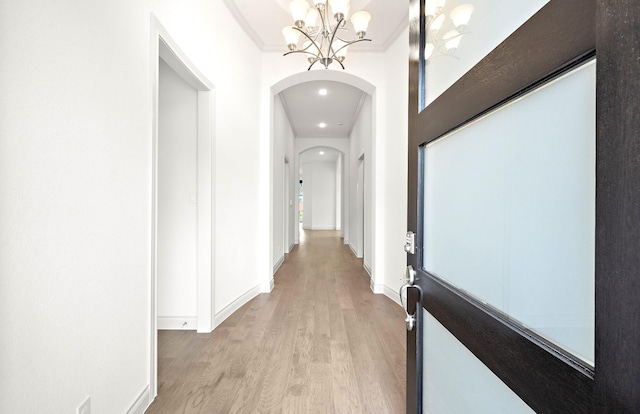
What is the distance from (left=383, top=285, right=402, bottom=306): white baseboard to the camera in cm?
327

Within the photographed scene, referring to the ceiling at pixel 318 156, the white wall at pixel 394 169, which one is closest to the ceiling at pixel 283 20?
the white wall at pixel 394 169

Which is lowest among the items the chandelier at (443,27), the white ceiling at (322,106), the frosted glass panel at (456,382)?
the frosted glass panel at (456,382)

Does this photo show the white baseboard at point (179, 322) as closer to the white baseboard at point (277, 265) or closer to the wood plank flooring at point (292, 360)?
the wood plank flooring at point (292, 360)

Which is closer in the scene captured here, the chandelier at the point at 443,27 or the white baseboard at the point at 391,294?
the chandelier at the point at 443,27

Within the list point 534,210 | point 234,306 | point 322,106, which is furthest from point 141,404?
point 322,106

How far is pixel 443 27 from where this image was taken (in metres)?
0.95

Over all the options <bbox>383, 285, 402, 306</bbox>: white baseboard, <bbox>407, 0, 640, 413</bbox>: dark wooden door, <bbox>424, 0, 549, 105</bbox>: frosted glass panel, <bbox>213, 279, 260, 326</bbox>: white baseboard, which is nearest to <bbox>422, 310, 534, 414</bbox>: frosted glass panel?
<bbox>407, 0, 640, 413</bbox>: dark wooden door

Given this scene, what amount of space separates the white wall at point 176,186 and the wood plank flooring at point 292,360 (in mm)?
508

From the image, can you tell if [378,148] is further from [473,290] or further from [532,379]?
[532,379]

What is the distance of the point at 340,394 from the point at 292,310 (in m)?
1.39

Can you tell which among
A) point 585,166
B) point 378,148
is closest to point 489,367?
point 585,166

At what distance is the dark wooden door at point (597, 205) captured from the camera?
0.36 m

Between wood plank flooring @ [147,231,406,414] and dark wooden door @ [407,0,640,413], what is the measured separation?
1269 mm

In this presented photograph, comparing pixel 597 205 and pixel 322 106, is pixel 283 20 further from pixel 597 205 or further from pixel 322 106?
pixel 597 205
